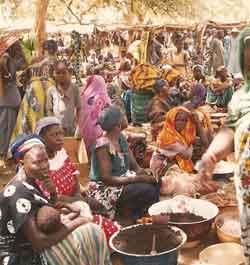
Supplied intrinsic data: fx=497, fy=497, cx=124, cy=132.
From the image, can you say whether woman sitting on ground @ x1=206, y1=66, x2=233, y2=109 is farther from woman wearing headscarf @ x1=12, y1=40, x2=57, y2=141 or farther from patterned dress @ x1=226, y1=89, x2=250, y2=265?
patterned dress @ x1=226, y1=89, x2=250, y2=265

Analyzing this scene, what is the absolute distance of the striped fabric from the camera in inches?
106

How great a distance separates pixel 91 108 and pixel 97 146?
69.8 inches

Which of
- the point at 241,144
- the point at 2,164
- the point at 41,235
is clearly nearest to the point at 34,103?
the point at 2,164

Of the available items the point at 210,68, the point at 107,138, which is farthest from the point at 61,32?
the point at 107,138

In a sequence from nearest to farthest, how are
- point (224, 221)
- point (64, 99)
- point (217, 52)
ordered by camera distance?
point (224, 221), point (64, 99), point (217, 52)

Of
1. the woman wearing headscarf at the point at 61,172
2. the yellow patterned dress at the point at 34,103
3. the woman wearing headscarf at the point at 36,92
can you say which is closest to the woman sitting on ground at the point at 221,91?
the woman wearing headscarf at the point at 36,92

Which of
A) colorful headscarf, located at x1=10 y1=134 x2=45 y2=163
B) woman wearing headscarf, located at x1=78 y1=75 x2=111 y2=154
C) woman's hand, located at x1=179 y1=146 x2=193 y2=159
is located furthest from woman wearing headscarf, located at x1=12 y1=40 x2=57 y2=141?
colorful headscarf, located at x1=10 y1=134 x2=45 y2=163

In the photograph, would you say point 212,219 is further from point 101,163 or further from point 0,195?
point 0,195

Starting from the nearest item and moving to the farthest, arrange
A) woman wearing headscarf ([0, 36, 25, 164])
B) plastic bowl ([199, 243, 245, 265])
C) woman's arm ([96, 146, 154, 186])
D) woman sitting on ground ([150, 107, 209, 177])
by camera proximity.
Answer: plastic bowl ([199, 243, 245, 265]) → woman's arm ([96, 146, 154, 186]) → woman sitting on ground ([150, 107, 209, 177]) → woman wearing headscarf ([0, 36, 25, 164])

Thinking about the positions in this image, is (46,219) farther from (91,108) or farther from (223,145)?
(91,108)

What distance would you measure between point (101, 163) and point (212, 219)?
0.96 meters

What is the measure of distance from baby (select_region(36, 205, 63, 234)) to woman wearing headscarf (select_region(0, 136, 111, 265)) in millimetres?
22

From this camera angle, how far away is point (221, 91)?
28.8 ft

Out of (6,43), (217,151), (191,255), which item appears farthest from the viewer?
(6,43)
